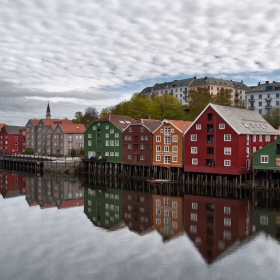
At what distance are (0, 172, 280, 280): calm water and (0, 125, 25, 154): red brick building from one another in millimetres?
56452

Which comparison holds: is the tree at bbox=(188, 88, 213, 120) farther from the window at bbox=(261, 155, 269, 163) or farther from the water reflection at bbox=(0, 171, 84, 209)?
the window at bbox=(261, 155, 269, 163)

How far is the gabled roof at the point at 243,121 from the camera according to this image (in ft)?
141

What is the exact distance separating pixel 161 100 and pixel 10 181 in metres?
40.4

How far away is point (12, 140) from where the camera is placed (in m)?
96.5

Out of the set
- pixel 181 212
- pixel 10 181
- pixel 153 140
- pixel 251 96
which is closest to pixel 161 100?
pixel 251 96

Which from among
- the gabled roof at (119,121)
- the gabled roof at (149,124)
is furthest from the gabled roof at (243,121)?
the gabled roof at (119,121)

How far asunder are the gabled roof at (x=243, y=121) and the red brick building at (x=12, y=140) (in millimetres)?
65825

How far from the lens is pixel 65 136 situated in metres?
79.2

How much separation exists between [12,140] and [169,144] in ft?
201

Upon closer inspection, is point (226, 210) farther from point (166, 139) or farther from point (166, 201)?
point (166, 139)

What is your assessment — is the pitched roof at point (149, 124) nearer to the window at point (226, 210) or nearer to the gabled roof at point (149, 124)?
the gabled roof at point (149, 124)

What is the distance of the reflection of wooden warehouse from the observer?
129ft

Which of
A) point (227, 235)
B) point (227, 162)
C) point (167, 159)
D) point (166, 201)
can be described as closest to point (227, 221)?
point (227, 235)

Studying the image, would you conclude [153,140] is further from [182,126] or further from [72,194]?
[72,194]
